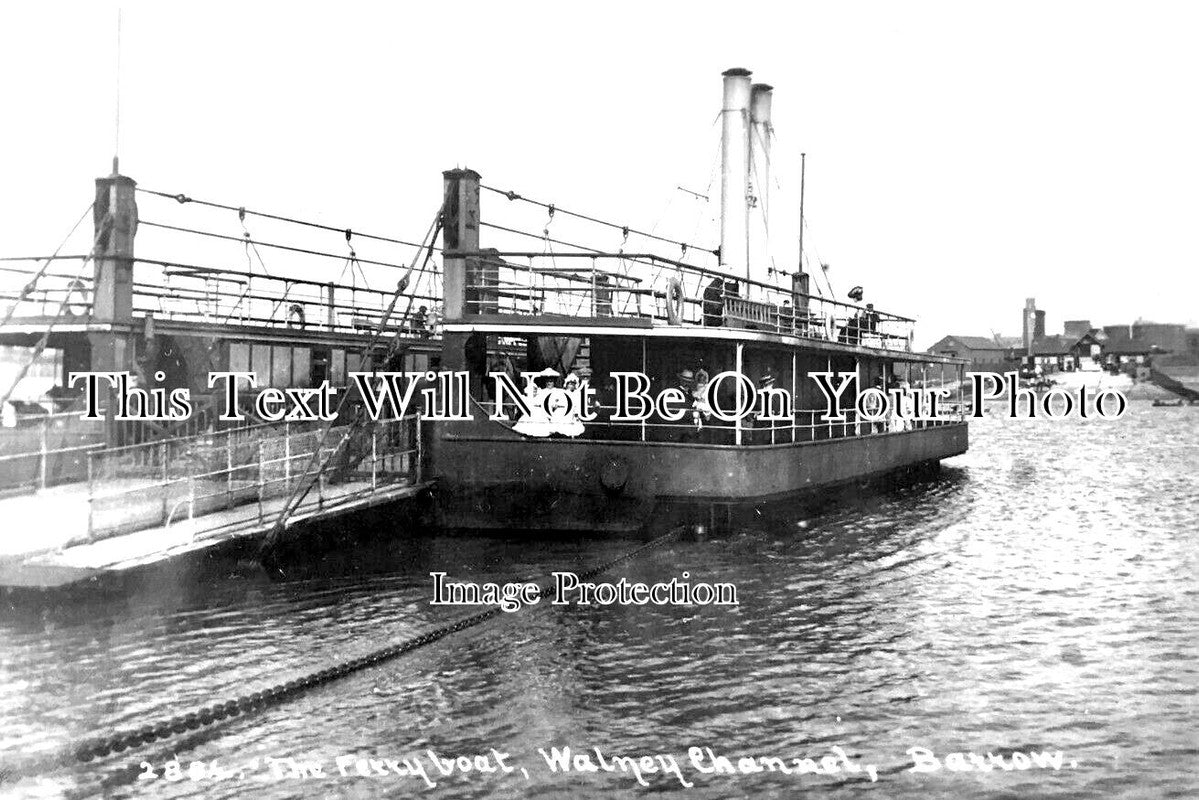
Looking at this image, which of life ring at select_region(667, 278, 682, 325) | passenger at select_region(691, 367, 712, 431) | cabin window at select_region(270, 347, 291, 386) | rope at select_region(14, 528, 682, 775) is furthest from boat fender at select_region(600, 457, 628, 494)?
cabin window at select_region(270, 347, 291, 386)

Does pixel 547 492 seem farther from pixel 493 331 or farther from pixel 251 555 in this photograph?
pixel 251 555

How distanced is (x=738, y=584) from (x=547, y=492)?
4.80 meters

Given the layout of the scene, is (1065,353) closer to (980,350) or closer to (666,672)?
(980,350)

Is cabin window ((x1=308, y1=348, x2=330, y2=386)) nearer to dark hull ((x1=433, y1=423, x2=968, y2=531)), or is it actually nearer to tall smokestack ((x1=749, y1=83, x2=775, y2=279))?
dark hull ((x1=433, y1=423, x2=968, y2=531))

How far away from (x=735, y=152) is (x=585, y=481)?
1256 cm

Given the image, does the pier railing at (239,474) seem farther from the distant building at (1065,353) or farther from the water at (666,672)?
the distant building at (1065,353)

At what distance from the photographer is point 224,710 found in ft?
31.6

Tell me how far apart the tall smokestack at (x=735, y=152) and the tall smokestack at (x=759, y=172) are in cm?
38

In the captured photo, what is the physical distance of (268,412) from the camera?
2311 centimetres

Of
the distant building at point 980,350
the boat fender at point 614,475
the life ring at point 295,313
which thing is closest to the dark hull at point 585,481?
the boat fender at point 614,475

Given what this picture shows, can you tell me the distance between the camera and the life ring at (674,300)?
2009 centimetres

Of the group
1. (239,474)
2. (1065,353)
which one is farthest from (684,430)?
(1065,353)

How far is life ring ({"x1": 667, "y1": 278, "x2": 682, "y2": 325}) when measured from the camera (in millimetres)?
20094

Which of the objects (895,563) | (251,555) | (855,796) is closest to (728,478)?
(895,563)
